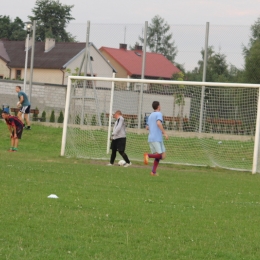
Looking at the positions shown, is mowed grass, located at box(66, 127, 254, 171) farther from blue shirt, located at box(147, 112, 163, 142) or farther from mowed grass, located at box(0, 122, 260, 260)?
mowed grass, located at box(0, 122, 260, 260)

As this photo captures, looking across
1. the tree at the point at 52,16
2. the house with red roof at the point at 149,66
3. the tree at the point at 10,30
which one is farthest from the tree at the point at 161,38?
the tree at the point at 10,30

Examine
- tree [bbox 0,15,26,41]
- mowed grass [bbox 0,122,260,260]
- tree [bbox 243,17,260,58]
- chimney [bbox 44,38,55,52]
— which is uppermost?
tree [bbox 0,15,26,41]

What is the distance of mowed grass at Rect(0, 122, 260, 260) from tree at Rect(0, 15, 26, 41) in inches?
3011

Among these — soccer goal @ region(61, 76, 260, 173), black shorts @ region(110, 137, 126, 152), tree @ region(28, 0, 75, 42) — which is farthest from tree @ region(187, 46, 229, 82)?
tree @ region(28, 0, 75, 42)

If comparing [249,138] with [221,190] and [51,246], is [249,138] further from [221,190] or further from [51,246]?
[51,246]

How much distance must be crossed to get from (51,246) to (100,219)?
6.56 ft

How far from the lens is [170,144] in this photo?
23906 mm

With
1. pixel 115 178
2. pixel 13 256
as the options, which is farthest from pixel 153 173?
pixel 13 256

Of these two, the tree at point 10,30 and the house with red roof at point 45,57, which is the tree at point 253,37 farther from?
the tree at point 10,30

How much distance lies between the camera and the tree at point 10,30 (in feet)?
302

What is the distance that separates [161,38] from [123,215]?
135ft

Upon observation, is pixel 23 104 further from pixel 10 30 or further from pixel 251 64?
pixel 10 30

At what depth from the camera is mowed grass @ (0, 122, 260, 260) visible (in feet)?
25.0

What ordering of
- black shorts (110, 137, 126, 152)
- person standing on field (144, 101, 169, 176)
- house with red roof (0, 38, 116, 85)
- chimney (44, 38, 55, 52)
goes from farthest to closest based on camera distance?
chimney (44, 38, 55, 52)
house with red roof (0, 38, 116, 85)
black shorts (110, 137, 126, 152)
person standing on field (144, 101, 169, 176)
